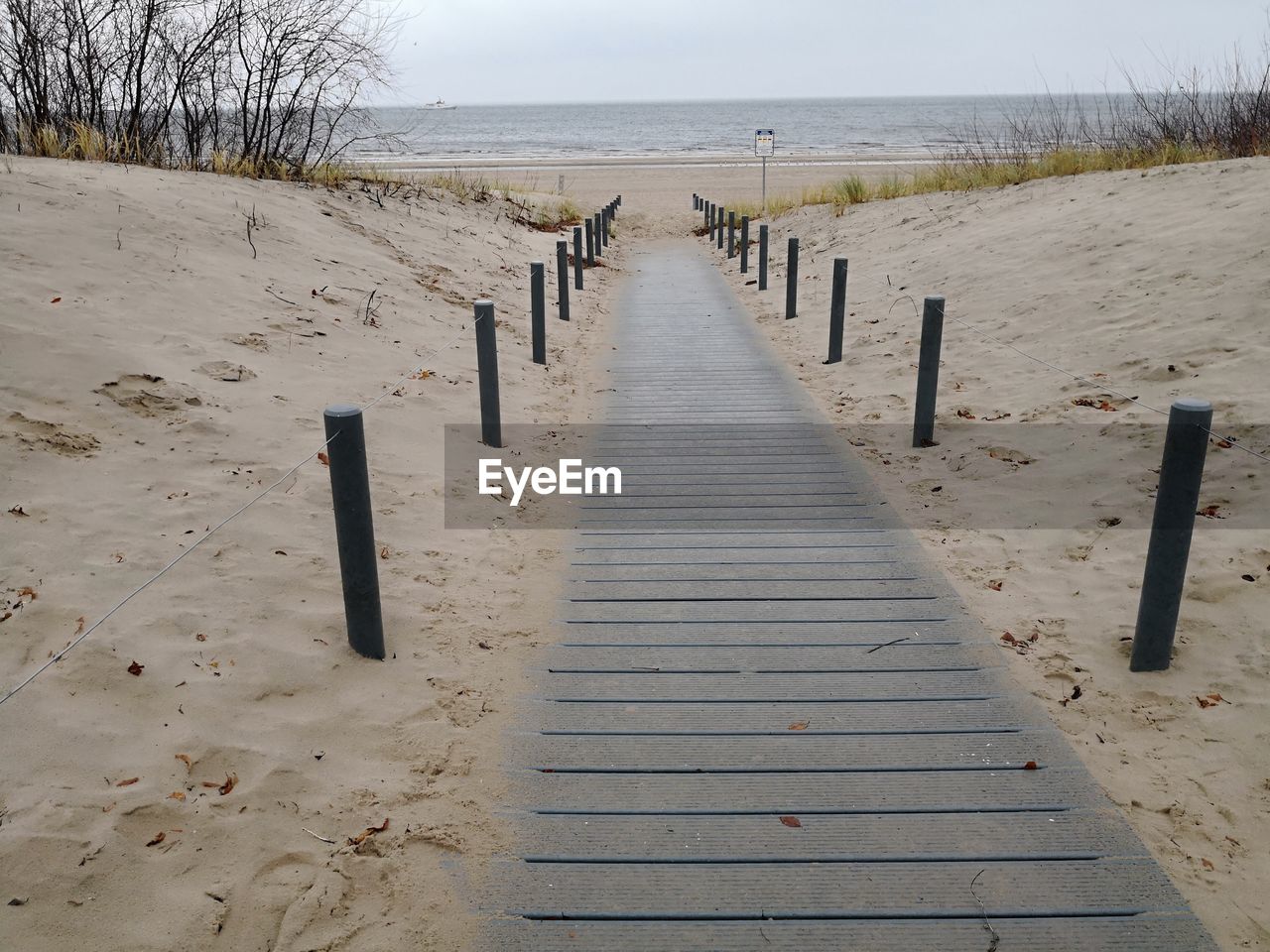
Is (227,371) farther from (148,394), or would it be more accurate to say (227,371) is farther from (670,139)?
(670,139)

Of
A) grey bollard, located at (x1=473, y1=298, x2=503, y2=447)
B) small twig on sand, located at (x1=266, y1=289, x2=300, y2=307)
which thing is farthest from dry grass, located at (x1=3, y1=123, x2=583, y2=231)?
grey bollard, located at (x1=473, y1=298, x2=503, y2=447)

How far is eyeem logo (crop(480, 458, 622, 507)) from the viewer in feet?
21.0

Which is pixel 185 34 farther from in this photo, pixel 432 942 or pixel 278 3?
pixel 432 942

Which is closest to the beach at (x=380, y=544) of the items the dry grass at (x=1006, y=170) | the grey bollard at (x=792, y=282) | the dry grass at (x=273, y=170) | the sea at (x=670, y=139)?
the dry grass at (x=273, y=170)

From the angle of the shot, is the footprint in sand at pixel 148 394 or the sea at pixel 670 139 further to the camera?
the sea at pixel 670 139

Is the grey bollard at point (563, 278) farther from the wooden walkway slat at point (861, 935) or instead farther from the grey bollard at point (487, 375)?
the wooden walkway slat at point (861, 935)

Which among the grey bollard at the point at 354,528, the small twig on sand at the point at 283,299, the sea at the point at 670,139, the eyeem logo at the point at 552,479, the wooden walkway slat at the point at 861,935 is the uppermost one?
the sea at the point at 670,139

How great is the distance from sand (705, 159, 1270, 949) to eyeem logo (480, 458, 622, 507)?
1861 millimetres

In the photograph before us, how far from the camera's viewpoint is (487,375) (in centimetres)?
702

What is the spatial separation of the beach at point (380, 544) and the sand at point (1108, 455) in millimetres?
21

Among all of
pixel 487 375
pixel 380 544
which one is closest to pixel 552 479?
pixel 487 375

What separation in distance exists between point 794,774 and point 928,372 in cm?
432

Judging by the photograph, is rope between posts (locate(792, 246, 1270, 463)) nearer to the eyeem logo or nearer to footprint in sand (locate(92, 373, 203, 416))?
the eyeem logo

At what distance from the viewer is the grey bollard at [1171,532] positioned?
371cm
